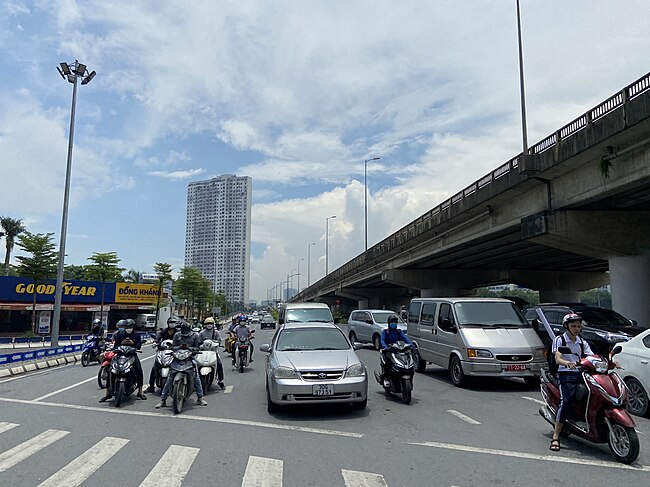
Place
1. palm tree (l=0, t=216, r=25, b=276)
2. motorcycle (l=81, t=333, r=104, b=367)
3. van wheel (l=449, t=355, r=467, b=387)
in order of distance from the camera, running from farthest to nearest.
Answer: palm tree (l=0, t=216, r=25, b=276), motorcycle (l=81, t=333, r=104, b=367), van wheel (l=449, t=355, r=467, b=387)

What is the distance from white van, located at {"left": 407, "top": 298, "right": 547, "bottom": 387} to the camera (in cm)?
1062

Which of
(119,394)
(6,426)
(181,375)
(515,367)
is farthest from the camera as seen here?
(515,367)

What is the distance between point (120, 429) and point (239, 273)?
405 ft

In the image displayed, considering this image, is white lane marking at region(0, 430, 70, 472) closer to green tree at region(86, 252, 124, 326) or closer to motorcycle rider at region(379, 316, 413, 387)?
motorcycle rider at region(379, 316, 413, 387)

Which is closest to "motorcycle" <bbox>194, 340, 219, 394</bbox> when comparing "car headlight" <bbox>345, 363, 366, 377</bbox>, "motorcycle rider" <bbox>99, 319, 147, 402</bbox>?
"motorcycle rider" <bbox>99, 319, 147, 402</bbox>

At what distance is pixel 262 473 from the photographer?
17.4 ft

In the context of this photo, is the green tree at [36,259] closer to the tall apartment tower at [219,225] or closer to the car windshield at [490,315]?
the car windshield at [490,315]

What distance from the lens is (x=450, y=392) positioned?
419 inches

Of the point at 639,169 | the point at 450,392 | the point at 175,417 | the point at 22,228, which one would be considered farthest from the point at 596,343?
the point at 22,228

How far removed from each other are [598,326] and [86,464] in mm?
12319

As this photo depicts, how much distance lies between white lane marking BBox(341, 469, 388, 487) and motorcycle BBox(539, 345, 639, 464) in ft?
8.71

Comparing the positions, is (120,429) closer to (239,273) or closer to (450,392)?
(450,392)

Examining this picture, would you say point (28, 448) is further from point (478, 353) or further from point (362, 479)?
point (478, 353)

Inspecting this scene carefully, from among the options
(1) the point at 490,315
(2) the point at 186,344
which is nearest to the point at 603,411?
(1) the point at 490,315
